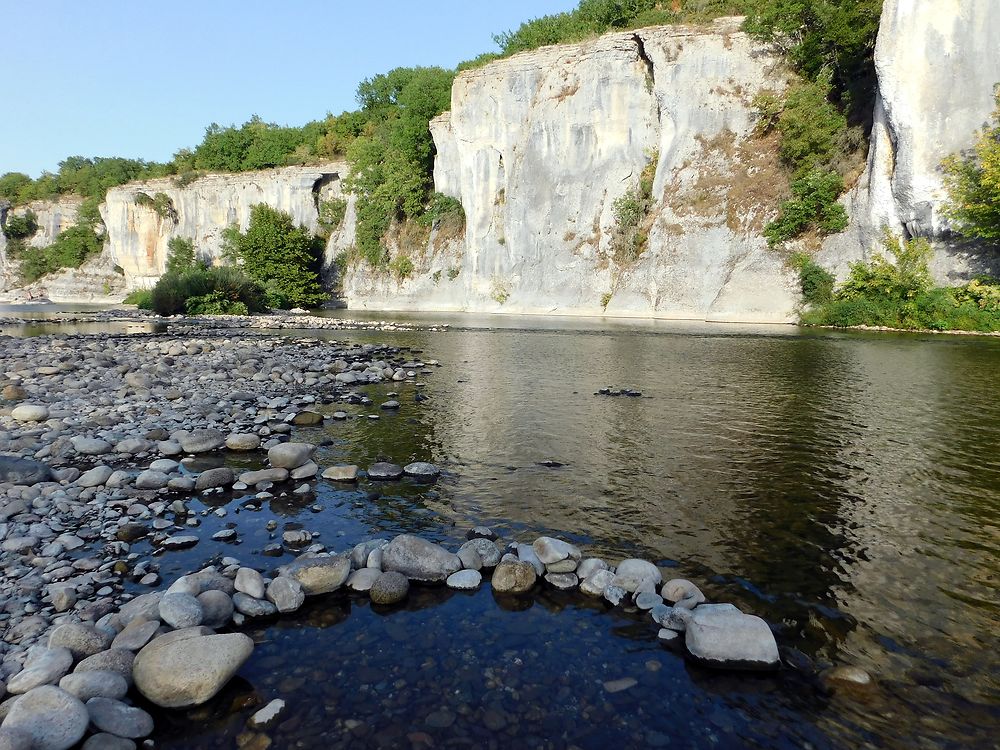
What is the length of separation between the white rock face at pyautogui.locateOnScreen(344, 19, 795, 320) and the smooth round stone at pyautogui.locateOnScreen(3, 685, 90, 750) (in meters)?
41.5

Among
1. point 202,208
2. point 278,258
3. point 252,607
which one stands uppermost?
point 202,208

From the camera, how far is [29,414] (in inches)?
469

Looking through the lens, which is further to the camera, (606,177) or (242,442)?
(606,177)

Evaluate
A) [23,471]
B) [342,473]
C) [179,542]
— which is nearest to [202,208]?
[23,471]

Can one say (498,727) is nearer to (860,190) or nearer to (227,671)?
(227,671)

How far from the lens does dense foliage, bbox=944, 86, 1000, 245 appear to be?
31.0 m

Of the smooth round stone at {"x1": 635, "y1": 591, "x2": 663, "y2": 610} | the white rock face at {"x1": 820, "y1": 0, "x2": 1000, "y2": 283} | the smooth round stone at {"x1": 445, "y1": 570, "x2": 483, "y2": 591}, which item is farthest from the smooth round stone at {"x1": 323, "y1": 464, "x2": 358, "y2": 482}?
the white rock face at {"x1": 820, "y1": 0, "x2": 1000, "y2": 283}

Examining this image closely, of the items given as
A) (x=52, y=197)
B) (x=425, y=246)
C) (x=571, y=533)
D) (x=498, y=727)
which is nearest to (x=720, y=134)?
(x=425, y=246)

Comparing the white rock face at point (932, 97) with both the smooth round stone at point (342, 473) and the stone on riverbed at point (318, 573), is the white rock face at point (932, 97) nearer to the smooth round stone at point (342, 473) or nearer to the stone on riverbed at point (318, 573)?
the smooth round stone at point (342, 473)

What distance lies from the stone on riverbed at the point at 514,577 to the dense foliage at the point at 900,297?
35799 millimetres

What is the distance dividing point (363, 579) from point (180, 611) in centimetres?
165

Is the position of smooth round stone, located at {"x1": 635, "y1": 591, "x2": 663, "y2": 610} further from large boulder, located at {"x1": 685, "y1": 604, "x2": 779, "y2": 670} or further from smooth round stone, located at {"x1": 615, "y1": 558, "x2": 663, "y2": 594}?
large boulder, located at {"x1": 685, "y1": 604, "x2": 779, "y2": 670}

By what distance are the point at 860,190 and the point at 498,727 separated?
4291 centimetres

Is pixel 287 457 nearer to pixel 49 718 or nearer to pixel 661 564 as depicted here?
pixel 49 718
